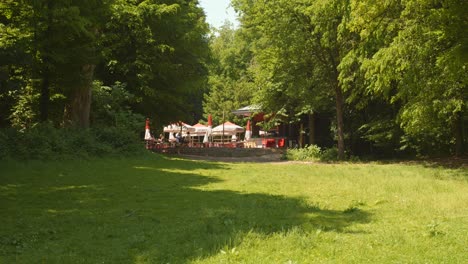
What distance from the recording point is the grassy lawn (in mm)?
6031

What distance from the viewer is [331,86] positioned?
1121 inches

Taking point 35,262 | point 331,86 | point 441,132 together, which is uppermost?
point 331,86

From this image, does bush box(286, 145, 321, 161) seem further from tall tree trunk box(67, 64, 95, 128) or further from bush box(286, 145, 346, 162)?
tall tree trunk box(67, 64, 95, 128)

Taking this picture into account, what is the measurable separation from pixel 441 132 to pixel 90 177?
17.9m

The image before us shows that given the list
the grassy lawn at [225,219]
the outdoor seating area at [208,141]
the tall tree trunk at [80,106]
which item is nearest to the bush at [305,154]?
the outdoor seating area at [208,141]

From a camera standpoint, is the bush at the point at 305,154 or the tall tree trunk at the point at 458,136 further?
the bush at the point at 305,154

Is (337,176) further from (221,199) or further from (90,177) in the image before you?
(90,177)

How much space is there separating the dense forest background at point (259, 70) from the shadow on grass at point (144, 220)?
5793 millimetres

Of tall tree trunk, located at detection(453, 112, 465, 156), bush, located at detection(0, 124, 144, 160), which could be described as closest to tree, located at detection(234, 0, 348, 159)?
tall tree trunk, located at detection(453, 112, 465, 156)

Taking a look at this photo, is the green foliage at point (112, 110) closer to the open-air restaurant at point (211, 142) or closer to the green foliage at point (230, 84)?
the open-air restaurant at point (211, 142)

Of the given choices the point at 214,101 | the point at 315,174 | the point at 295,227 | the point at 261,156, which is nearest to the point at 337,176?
the point at 315,174

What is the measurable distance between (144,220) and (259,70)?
25444mm

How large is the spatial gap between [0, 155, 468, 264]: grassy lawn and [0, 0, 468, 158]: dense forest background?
4.40m

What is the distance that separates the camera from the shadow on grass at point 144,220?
6195 mm
